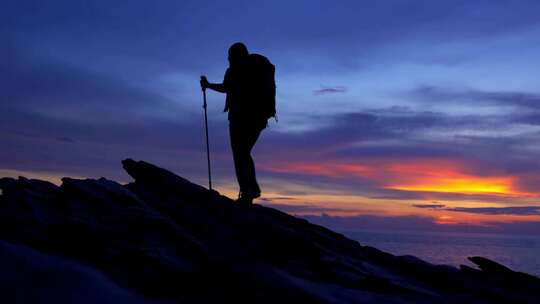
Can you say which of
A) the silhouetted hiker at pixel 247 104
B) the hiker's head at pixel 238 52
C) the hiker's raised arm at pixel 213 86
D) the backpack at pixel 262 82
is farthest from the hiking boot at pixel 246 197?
the hiker's head at pixel 238 52

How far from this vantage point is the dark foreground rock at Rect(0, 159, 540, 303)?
8789mm

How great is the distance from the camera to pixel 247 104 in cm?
1491

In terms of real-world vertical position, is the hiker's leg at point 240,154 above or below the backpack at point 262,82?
below

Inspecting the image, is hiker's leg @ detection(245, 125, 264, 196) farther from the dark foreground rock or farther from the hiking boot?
the dark foreground rock

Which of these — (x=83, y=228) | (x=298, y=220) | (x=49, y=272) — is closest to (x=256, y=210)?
(x=298, y=220)

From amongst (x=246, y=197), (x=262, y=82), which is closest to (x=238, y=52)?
(x=262, y=82)

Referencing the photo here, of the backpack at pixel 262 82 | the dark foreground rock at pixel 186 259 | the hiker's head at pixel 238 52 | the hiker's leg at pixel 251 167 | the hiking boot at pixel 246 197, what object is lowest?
the dark foreground rock at pixel 186 259

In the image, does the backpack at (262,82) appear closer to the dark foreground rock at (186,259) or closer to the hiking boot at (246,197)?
the hiking boot at (246,197)

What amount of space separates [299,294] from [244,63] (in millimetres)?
7721

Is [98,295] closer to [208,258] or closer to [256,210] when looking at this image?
[208,258]

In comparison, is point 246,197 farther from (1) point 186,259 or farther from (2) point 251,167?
(1) point 186,259

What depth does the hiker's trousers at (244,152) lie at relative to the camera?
15023mm

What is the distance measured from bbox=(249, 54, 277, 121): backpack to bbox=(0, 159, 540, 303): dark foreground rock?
3.02m

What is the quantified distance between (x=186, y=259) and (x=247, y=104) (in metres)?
5.58
